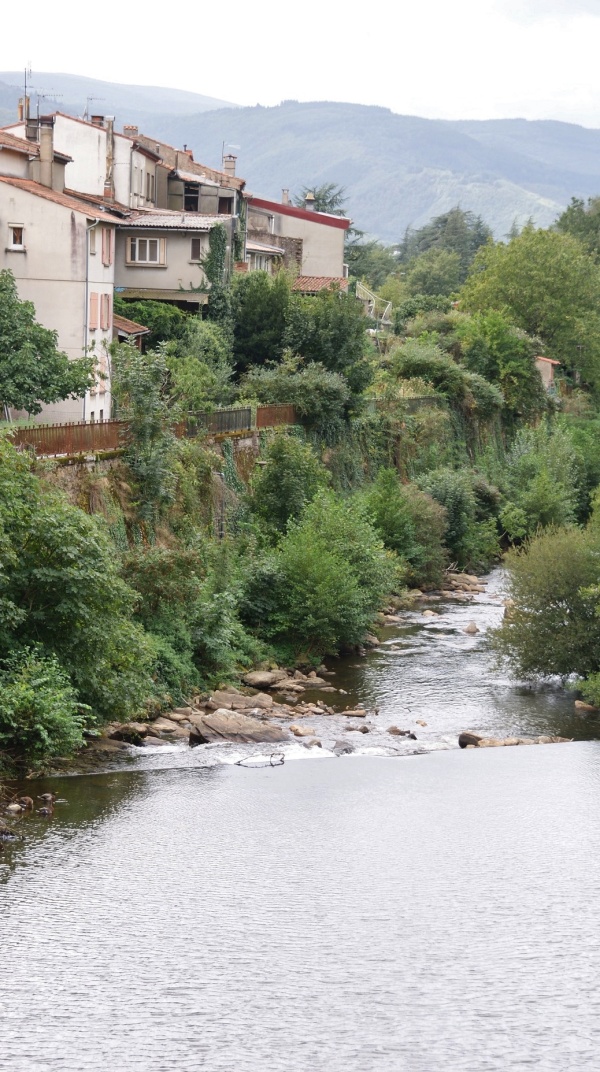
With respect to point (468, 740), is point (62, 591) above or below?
above

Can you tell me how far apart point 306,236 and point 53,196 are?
34.4 meters

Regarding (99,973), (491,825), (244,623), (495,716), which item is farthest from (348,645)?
(99,973)

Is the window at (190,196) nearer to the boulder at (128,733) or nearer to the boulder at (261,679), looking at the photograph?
the boulder at (261,679)

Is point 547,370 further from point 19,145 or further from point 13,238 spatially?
point 13,238

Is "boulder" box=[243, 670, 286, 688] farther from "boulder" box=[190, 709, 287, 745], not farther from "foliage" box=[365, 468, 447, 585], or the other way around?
"foliage" box=[365, 468, 447, 585]

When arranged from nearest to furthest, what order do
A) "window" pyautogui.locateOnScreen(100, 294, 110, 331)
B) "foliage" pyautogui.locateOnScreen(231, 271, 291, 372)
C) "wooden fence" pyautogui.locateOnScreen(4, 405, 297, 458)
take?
"wooden fence" pyautogui.locateOnScreen(4, 405, 297, 458), "window" pyautogui.locateOnScreen(100, 294, 110, 331), "foliage" pyautogui.locateOnScreen(231, 271, 291, 372)

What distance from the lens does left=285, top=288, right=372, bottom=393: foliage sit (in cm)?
5425

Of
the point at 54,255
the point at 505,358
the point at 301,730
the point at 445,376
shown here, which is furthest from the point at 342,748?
the point at 505,358

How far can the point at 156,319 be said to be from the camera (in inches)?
2052

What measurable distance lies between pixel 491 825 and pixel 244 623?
43.9ft

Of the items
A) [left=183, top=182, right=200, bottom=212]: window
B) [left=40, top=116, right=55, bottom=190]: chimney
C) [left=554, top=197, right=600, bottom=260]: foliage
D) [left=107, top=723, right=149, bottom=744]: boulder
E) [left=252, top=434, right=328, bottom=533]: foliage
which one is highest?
[left=554, top=197, right=600, bottom=260]: foliage

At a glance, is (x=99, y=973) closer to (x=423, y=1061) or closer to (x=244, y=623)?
(x=423, y=1061)

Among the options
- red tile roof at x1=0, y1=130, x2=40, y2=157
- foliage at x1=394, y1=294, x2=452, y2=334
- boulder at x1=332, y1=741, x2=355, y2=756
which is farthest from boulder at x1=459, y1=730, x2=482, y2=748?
foliage at x1=394, y1=294, x2=452, y2=334

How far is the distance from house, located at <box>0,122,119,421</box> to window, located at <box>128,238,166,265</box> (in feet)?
34.1
